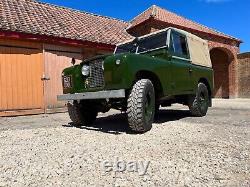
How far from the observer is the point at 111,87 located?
503cm

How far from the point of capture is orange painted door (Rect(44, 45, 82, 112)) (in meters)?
10.5

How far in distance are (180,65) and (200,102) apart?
5.37ft

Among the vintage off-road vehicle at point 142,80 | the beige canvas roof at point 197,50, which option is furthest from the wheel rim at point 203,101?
the beige canvas roof at point 197,50

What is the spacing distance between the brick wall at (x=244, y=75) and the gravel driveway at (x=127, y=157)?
1654cm

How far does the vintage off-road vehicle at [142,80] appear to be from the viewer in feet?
16.1

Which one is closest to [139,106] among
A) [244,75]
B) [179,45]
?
[179,45]

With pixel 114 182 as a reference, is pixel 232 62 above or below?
above

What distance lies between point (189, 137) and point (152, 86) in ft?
3.77

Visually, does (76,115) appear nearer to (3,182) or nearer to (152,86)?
(152,86)

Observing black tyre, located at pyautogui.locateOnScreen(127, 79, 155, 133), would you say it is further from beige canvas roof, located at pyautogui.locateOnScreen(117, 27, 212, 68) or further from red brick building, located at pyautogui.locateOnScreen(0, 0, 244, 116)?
red brick building, located at pyautogui.locateOnScreen(0, 0, 244, 116)

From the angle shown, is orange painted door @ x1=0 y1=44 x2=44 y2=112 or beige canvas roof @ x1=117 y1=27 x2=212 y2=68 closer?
beige canvas roof @ x1=117 y1=27 x2=212 y2=68

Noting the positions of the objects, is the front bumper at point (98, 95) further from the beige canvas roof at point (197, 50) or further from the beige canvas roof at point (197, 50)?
the beige canvas roof at point (197, 50)

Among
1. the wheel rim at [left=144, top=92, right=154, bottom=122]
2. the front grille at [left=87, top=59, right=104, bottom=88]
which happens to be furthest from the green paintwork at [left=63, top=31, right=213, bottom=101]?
the wheel rim at [left=144, top=92, right=154, bottom=122]

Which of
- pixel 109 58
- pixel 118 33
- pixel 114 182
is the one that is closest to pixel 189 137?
pixel 109 58
